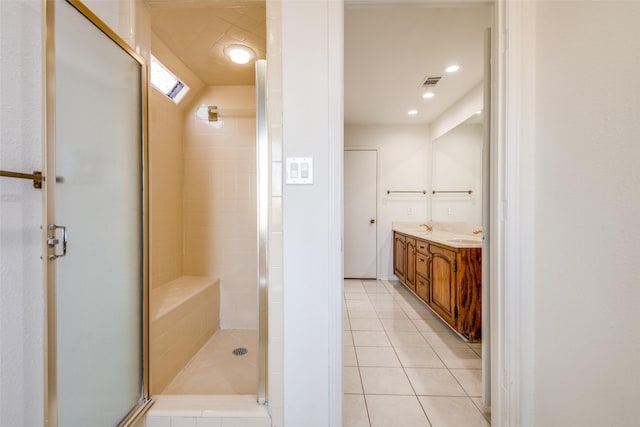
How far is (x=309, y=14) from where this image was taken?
1.13m

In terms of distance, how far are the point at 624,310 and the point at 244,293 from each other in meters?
2.39

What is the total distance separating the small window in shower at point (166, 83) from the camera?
79.4 inches

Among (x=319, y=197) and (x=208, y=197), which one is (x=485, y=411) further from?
(x=208, y=197)

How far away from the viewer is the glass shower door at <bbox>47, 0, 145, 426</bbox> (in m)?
0.87

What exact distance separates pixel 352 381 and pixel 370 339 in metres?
0.59

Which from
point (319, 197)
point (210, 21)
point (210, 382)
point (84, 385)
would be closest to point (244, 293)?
point (210, 382)

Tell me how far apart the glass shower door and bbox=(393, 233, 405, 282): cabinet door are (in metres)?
3.09

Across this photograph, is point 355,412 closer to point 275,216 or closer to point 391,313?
point 275,216

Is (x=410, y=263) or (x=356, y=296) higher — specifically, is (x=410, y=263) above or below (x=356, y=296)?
above

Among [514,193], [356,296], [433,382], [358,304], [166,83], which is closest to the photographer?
[514,193]

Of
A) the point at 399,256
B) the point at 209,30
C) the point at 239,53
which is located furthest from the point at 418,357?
the point at 209,30

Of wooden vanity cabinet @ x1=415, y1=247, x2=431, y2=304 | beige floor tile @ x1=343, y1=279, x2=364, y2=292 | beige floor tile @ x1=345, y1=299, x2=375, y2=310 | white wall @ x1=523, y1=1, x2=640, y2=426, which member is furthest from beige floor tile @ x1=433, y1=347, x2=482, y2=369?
beige floor tile @ x1=343, y1=279, x2=364, y2=292

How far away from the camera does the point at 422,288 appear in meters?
2.81

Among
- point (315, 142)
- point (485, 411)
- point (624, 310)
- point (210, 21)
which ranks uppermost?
point (210, 21)
